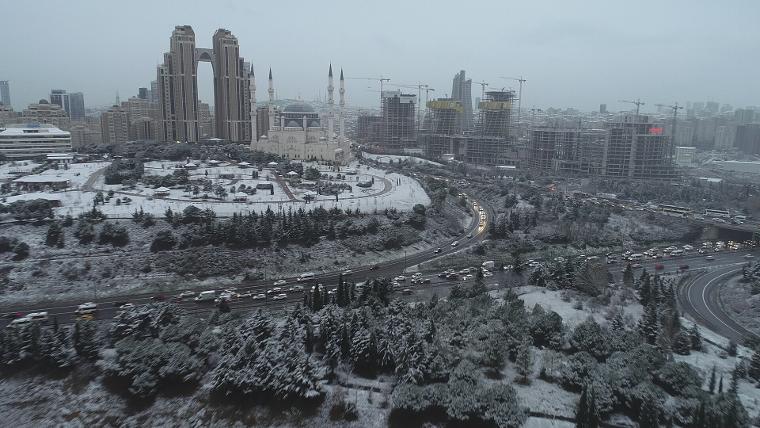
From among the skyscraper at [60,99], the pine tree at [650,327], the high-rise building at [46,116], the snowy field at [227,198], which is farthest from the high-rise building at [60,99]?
the pine tree at [650,327]

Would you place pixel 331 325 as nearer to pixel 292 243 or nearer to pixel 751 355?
pixel 292 243

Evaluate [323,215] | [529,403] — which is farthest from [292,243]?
[529,403]

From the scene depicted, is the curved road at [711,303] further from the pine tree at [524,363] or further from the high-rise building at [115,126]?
the high-rise building at [115,126]

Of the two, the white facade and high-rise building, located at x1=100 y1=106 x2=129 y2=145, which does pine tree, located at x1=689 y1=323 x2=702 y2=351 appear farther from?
high-rise building, located at x1=100 y1=106 x2=129 y2=145

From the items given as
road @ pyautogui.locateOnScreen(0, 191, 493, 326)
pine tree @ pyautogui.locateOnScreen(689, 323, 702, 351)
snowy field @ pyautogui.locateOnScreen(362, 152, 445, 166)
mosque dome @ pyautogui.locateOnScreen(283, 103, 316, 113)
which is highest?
mosque dome @ pyautogui.locateOnScreen(283, 103, 316, 113)

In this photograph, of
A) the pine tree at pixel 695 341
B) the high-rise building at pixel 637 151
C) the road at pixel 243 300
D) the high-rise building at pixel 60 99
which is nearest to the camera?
the pine tree at pixel 695 341

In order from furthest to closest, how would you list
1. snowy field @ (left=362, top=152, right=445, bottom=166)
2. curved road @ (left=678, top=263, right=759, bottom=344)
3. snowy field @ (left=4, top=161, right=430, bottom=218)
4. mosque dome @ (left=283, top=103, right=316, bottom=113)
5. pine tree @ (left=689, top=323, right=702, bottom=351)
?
snowy field @ (left=362, top=152, right=445, bottom=166) → mosque dome @ (left=283, top=103, right=316, bottom=113) → snowy field @ (left=4, top=161, right=430, bottom=218) → curved road @ (left=678, top=263, right=759, bottom=344) → pine tree @ (left=689, top=323, right=702, bottom=351)

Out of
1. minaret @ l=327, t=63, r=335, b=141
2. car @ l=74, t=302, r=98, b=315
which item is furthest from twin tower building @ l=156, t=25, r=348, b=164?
car @ l=74, t=302, r=98, b=315
